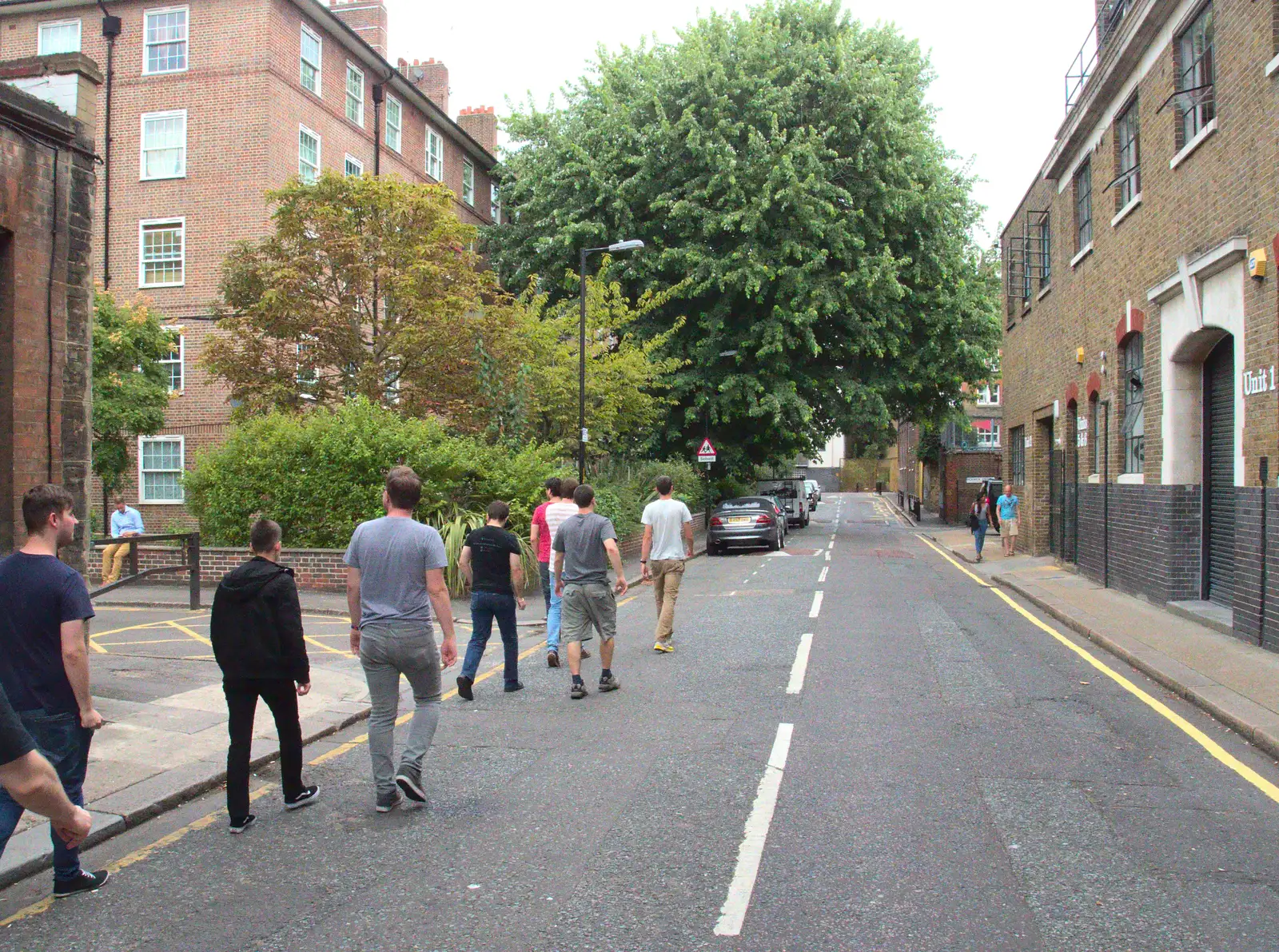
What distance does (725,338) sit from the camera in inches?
1228

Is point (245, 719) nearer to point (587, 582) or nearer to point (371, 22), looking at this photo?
point (587, 582)

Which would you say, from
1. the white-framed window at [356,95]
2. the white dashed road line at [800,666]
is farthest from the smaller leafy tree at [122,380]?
the white dashed road line at [800,666]

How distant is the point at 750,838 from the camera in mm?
5172

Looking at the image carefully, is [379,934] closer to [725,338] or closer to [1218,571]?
[1218,571]

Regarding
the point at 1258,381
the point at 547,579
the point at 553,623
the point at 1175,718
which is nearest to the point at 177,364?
the point at 547,579

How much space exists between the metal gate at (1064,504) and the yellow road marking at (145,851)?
17820 millimetres

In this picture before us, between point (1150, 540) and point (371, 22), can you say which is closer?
point (1150, 540)

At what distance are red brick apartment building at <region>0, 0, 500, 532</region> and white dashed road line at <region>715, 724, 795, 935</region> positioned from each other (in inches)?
848

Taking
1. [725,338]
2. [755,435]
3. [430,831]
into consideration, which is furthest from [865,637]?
[755,435]

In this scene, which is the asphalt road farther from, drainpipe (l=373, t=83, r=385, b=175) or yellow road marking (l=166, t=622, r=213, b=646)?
drainpipe (l=373, t=83, r=385, b=175)

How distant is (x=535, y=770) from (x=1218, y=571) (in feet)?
36.1

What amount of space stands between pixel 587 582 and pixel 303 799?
11.6 ft

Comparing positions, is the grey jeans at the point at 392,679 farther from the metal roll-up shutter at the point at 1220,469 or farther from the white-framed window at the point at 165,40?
the white-framed window at the point at 165,40

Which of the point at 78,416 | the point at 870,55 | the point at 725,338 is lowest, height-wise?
the point at 78,416
